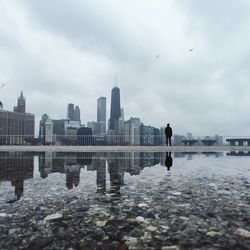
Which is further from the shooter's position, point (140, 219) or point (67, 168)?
point (67, 168)

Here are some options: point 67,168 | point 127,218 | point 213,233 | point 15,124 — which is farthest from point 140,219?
point 15,124

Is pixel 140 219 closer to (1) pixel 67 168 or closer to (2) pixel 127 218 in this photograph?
(2) pixel 127 218

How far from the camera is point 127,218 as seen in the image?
3521 mm

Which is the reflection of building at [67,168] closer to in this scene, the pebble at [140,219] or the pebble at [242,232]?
the pebble at [140,219]

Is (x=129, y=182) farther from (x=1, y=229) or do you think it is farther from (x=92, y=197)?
(x=1, y=229)

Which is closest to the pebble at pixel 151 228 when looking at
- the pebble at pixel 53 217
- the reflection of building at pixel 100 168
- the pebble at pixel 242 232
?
the pebble at pixel 242 232

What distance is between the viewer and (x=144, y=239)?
2.79 meters

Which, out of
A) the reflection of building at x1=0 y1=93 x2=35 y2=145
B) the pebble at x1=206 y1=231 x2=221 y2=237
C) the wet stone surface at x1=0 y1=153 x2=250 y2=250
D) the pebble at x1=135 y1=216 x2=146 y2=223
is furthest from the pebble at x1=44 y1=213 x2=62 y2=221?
the reflection of building at x1=0 y1=93 x2=35 y2=145

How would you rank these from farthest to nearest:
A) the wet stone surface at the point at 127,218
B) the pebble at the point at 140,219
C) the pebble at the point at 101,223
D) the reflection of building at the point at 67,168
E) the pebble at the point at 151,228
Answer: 1. the reflection of building at the point at 67,168
2. the pebble at the point at 140,219
3. the pebble at the point at 101,223
4. the pebble at the point at 151,228
5. the wet stone surface at the point at 127,218

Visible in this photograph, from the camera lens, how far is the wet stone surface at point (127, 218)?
2.70m

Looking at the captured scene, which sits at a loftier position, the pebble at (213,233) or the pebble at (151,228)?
the pebble at (213,233)

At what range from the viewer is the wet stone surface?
106 inches

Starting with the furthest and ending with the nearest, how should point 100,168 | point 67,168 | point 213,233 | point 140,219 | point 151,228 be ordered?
point 67,168, point 100,168, point 140,219, point 151,228, point 213,233

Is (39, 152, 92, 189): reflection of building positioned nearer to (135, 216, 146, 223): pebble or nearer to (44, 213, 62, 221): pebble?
(44, 213, 62, 221): pebble
